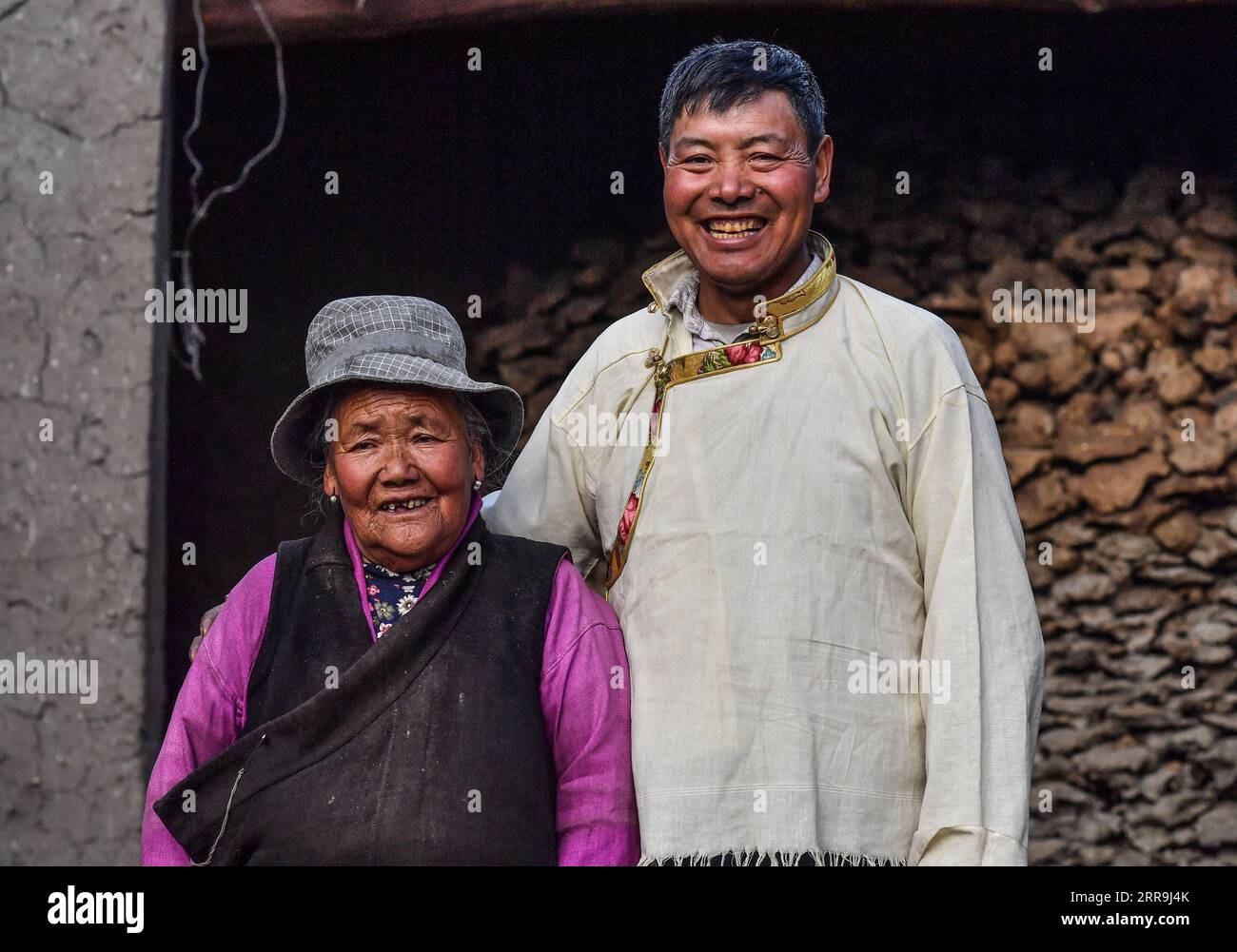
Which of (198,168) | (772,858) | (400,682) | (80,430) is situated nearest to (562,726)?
(400,682)

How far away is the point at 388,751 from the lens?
2.62 meters

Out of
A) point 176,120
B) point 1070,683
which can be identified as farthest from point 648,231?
point 1070,683

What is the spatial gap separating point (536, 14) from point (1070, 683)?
254 cm

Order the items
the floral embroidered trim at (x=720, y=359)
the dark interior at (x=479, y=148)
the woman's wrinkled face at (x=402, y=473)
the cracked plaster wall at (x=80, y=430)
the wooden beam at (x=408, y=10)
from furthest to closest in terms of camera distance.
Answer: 1. the dark interior at (x=479, y=148)
2. the wooden beam at (x=408, y=10)
3. the cracked plaster wall at (x=80, y=430)
4. the floral embroidered trim at (x=720, y=359)
5. the woman's wrinkled face at (x=402, y=473)

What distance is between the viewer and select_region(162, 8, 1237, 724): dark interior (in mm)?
4699

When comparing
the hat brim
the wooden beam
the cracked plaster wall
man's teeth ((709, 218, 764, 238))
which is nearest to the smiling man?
man's teeth ((709, 218, 764, 238))

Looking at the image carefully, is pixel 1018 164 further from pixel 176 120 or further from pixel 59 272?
pixel 59 272

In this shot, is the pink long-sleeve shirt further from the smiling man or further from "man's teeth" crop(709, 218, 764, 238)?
"man's teeth" crop(709, 218, 764, 238)

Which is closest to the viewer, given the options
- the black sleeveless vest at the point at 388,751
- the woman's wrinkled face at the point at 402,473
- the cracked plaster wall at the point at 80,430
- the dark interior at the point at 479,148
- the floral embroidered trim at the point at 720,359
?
the black sleeveless vest at the point at 388,751

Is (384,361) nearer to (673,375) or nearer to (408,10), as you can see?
(673,375)

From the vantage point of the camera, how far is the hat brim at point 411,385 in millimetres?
2727

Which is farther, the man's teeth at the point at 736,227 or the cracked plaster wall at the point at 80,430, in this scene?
the cracked plaster wall at the point at 80,430

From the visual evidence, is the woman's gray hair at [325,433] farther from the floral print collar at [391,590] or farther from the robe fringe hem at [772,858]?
the robe fringe hem at [772,858]

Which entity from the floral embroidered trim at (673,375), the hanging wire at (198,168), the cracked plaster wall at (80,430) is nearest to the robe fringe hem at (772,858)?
the floral embroidered trim at (673,375)
